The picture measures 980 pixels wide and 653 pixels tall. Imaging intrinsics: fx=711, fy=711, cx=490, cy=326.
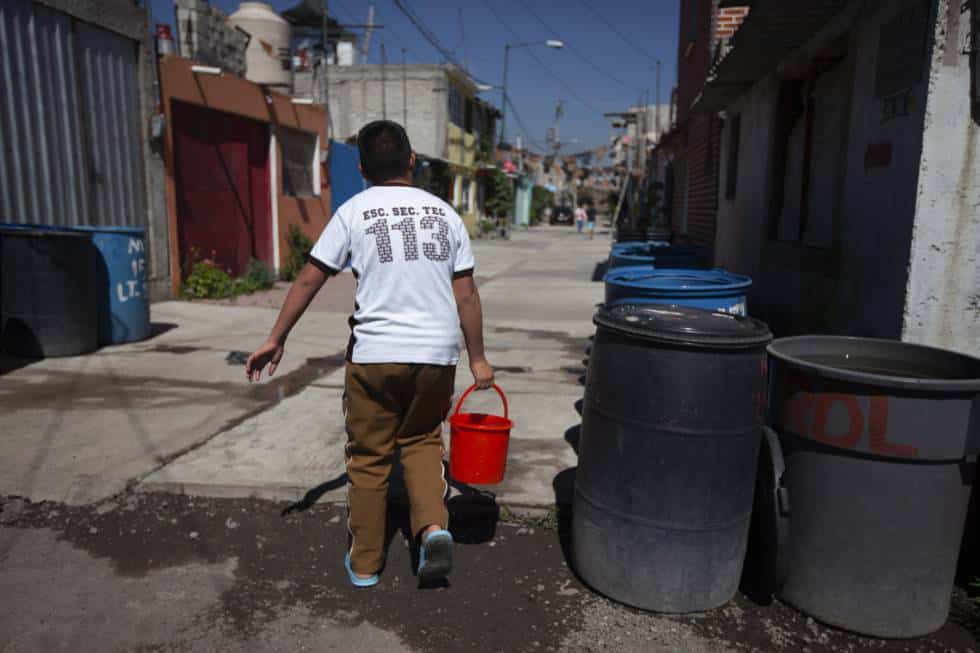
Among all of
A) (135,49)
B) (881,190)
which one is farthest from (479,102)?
(881,190)

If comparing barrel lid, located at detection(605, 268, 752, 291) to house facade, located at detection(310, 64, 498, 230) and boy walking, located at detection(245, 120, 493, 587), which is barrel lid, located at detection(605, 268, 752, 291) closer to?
boy walking, located at detection(245, 120, 493, 587)

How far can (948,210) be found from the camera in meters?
3.41

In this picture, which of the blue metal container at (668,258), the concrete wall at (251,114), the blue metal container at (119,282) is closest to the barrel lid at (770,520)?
the blue metal container at (668,258)

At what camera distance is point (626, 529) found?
2818 mm

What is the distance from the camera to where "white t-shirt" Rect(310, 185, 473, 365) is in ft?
9.33

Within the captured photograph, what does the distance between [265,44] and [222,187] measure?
3417 mm

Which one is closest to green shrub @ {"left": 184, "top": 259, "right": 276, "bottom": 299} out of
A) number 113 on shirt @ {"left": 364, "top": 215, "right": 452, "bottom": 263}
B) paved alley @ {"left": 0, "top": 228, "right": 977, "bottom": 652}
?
paved alley @ {"left": 0, "top": 228, "right": 977, "bottom": 652}

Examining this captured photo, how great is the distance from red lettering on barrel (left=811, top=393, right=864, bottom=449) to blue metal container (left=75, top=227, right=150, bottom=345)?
677cm

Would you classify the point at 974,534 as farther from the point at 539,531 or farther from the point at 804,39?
the point at 804,39

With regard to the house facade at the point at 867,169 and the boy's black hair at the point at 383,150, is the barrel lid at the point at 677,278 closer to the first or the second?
the house facade at the point at 867,169

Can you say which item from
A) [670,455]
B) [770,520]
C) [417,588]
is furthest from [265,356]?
[770,520]

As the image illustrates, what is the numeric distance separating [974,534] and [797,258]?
2.88 metres

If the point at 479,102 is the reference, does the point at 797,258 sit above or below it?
below

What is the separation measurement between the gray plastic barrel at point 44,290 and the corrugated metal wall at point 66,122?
1.48m
